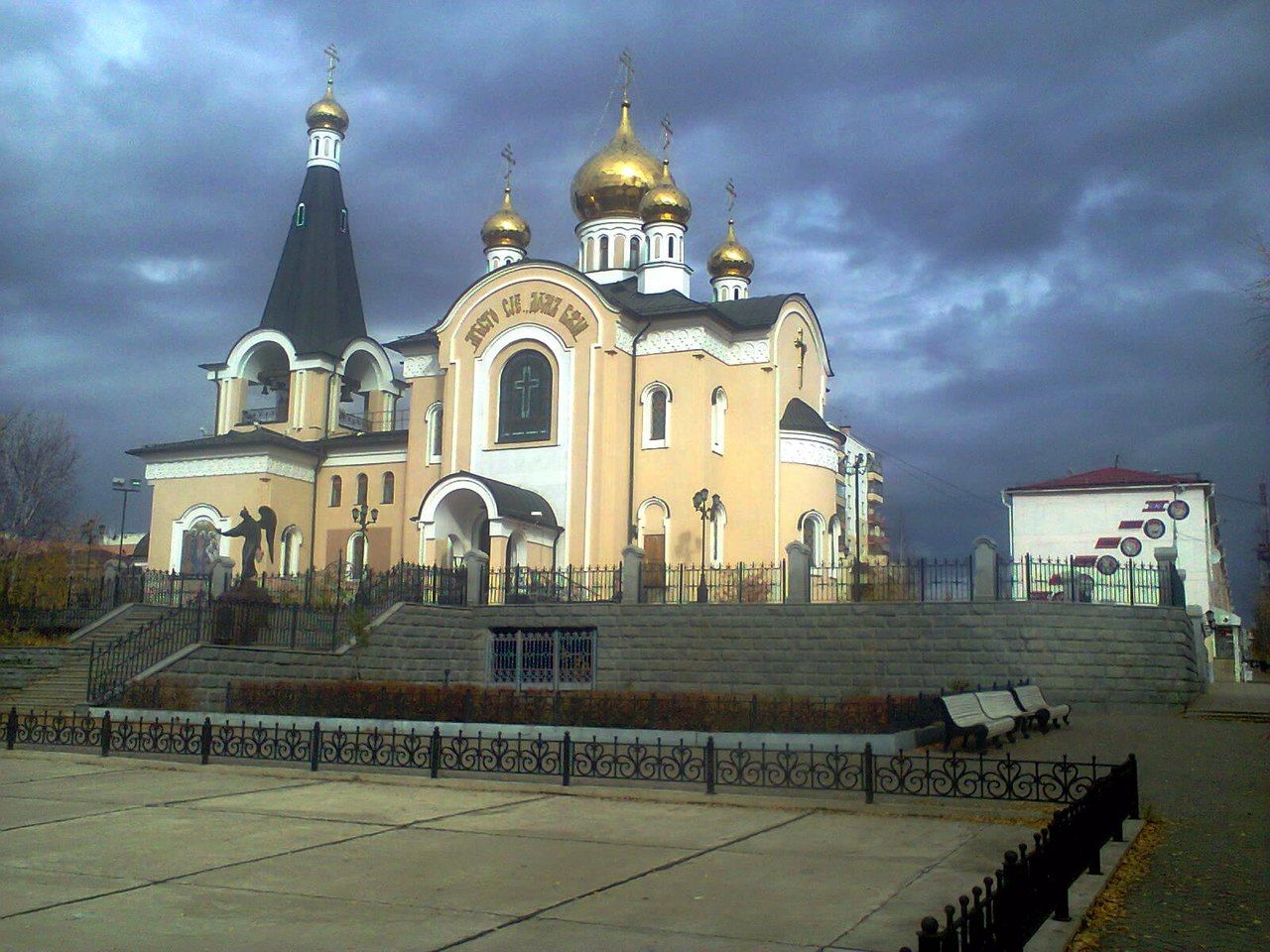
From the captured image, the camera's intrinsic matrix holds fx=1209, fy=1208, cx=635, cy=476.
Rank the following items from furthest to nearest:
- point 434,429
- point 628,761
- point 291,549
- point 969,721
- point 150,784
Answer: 1. point 291,549
2. point 434,429
3. point 969,721
4. point 628,761
5. point 150,784

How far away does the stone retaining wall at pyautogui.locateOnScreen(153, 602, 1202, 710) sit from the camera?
19.9 meters

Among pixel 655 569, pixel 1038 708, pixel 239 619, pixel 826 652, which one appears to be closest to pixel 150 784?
pixel 239 619

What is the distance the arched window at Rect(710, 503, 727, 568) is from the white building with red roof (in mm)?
20454

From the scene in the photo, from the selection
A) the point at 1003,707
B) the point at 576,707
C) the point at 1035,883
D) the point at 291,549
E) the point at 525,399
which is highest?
the point at 525,399

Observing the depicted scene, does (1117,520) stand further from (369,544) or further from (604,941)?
(604,941)

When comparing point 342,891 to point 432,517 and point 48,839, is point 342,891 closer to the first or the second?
point 48,839

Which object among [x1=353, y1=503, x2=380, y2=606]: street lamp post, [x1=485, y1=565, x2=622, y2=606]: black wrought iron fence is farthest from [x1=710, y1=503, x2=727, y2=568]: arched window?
[x1=353, y1=503, x2=380, y2=606]: street lamp post

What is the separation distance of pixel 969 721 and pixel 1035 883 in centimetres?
891

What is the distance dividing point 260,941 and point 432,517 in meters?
23.9

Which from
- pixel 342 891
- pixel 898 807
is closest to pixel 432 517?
pixel 898 807

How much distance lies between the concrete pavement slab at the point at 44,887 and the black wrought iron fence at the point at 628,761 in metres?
4.55

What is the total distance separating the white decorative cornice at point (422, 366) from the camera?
34.2m

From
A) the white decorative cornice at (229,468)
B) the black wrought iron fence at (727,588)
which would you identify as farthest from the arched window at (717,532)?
the white decorative cornice at (229,468)

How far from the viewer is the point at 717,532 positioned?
102ft
